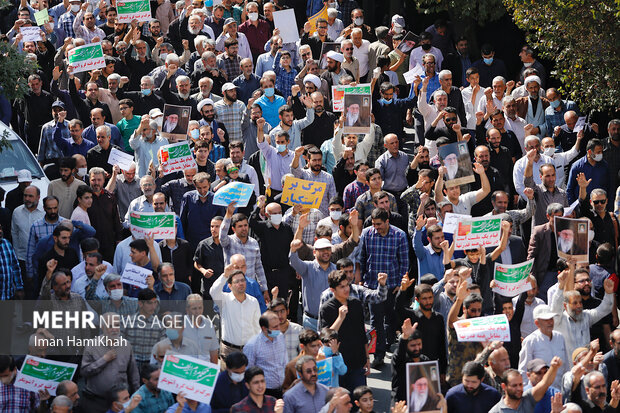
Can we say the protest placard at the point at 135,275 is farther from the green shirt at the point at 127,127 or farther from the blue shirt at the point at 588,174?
the blue shirt at the point at 588,174

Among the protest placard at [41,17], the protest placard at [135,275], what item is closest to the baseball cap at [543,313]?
the protest placard at [135,275]

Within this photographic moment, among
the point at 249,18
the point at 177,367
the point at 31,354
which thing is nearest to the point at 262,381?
the point at 177,367

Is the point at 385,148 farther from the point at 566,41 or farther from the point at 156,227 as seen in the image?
the point at 156,227

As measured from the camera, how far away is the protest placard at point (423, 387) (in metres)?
12.6

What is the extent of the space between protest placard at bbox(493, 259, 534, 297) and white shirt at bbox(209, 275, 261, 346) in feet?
9.14

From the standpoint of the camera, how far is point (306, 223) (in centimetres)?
1580

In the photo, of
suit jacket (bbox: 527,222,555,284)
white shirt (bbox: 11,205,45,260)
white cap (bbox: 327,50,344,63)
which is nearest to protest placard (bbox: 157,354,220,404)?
white shirt (bbox: 11,205,45,260)

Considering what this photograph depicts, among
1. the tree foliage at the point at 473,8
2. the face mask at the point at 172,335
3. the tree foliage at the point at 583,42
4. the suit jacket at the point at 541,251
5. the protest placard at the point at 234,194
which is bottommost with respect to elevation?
the suit jacket at the point at 541,251

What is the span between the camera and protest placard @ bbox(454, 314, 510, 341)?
1359 cm

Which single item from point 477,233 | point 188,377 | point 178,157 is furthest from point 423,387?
point 178,157

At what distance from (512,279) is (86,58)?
28.8 feet

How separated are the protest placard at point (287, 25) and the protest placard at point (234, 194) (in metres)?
6.73

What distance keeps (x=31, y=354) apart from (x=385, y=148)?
24.0ft

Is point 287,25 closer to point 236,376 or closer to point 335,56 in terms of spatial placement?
point 335,56
